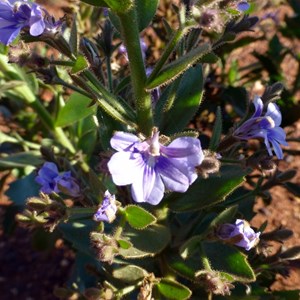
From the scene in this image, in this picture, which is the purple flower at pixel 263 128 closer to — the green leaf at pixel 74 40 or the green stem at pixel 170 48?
the green stem at pixel 170 48

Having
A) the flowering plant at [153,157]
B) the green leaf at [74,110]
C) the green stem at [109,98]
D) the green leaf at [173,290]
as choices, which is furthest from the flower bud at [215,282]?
the green leaf at [74,110]

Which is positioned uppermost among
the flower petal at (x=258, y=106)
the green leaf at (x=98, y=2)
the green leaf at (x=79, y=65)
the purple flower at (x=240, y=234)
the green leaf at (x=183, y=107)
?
the green leaf at (x=98, y=2)

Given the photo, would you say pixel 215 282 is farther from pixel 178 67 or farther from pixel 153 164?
pixel 178 67

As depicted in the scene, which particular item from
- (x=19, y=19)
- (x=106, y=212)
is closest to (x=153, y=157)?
(x=106, y=212)

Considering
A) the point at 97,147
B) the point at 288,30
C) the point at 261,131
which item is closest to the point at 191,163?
the point at 261,131

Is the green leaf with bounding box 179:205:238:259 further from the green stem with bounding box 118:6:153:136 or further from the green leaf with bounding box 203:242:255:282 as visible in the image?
the green stem with bounding box 118:6:153:136

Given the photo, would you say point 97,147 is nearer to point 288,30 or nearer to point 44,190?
point 44,190

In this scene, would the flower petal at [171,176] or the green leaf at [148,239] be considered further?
the green leaf at [148,239]
